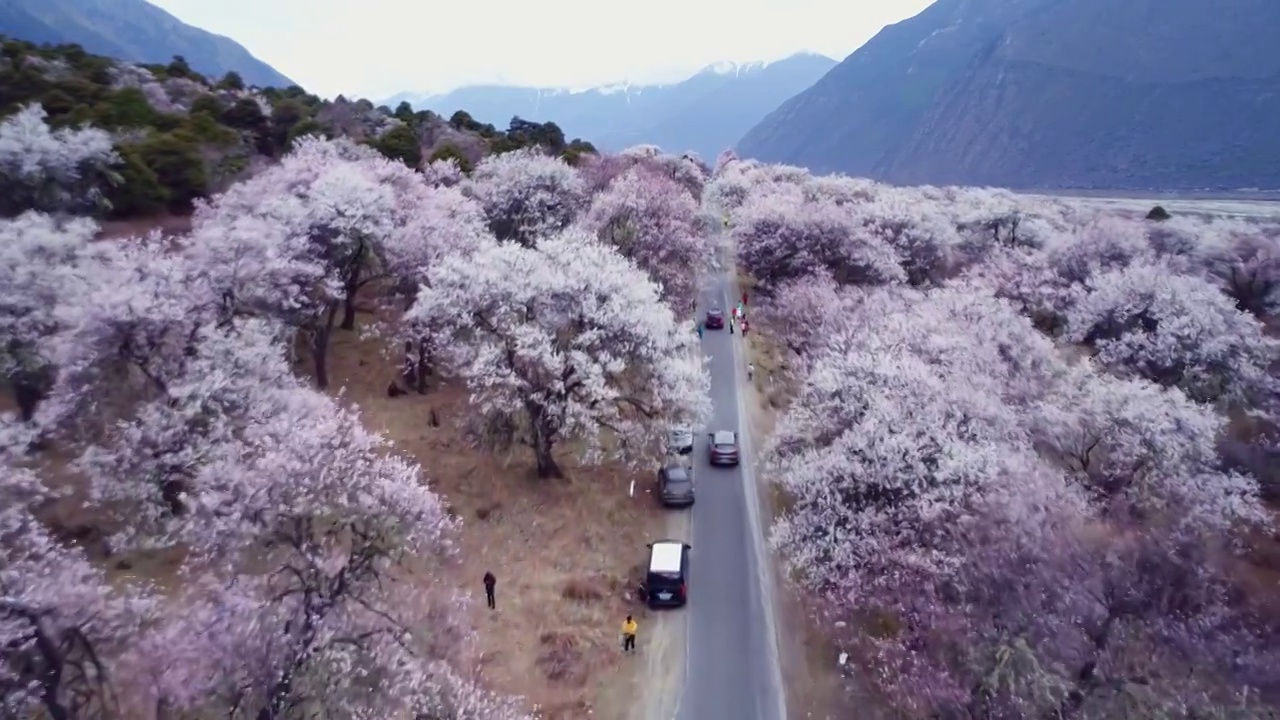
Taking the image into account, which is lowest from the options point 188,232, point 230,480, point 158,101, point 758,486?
point 758,486

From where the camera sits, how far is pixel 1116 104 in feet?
482

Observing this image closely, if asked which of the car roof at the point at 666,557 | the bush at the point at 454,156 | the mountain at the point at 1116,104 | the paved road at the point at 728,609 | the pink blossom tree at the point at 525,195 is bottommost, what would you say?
the paved road at the point at 728,609

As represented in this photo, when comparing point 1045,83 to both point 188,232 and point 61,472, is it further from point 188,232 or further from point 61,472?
point 61,472

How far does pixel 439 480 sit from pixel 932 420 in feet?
→ 59.7

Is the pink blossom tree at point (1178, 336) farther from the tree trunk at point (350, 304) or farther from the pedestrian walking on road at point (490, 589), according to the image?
the tree trunk at point (350, 304)

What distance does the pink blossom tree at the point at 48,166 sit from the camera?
34.4m

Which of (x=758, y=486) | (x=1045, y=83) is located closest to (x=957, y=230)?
(x=758, y=486)

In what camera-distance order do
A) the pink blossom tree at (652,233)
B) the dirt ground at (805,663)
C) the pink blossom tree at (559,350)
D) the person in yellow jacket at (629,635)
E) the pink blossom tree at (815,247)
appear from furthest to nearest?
1. the pink blossom tree at (815,247)
2. the pink blossom tree at (652,233)
3. the pink blossom tree at (559,350)
4. the person in yellow jacket at (629,635)
5. the dirt ground at (805,663)

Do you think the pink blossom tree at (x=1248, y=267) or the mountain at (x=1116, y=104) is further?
the mountain at (x=1116, y=104)

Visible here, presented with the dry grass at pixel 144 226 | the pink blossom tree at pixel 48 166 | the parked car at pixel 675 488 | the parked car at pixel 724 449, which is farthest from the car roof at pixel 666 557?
the pink blossom tree at pixel 48 166

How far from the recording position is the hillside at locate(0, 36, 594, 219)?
42.1 m

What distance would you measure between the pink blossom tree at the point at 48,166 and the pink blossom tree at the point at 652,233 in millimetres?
25912

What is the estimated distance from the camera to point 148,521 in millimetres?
20531

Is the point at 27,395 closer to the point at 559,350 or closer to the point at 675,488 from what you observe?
the point at 559,350
